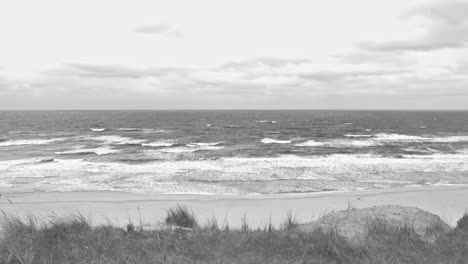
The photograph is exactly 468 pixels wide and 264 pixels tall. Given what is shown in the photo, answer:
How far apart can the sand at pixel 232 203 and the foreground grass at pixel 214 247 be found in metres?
5.06

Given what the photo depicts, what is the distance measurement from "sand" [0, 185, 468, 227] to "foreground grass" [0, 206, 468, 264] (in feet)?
16.6

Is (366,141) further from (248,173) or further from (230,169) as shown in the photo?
(248,173)

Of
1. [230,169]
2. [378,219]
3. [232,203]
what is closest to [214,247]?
[378,219]

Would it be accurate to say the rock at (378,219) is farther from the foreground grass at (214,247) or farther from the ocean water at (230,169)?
the ocean water at (230,169)

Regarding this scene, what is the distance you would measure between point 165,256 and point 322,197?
11.2 metres

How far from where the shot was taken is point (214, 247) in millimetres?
5848

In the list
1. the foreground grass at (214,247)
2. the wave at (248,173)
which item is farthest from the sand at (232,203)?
the foreground grass at (214,247)

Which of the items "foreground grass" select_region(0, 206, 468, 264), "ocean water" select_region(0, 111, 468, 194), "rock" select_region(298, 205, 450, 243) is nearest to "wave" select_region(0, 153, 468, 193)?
"ocean water" select_region(0, 111, 468, 194)

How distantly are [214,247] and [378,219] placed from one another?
400 centimetres

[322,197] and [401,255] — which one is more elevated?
[401,255]

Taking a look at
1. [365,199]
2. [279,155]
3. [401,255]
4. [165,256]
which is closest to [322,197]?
[365,199]

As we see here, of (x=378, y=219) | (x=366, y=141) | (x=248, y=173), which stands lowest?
(x=248, y=173)

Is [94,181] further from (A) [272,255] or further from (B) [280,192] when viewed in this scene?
(A) [272,255]

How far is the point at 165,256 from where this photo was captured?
5203 mm
